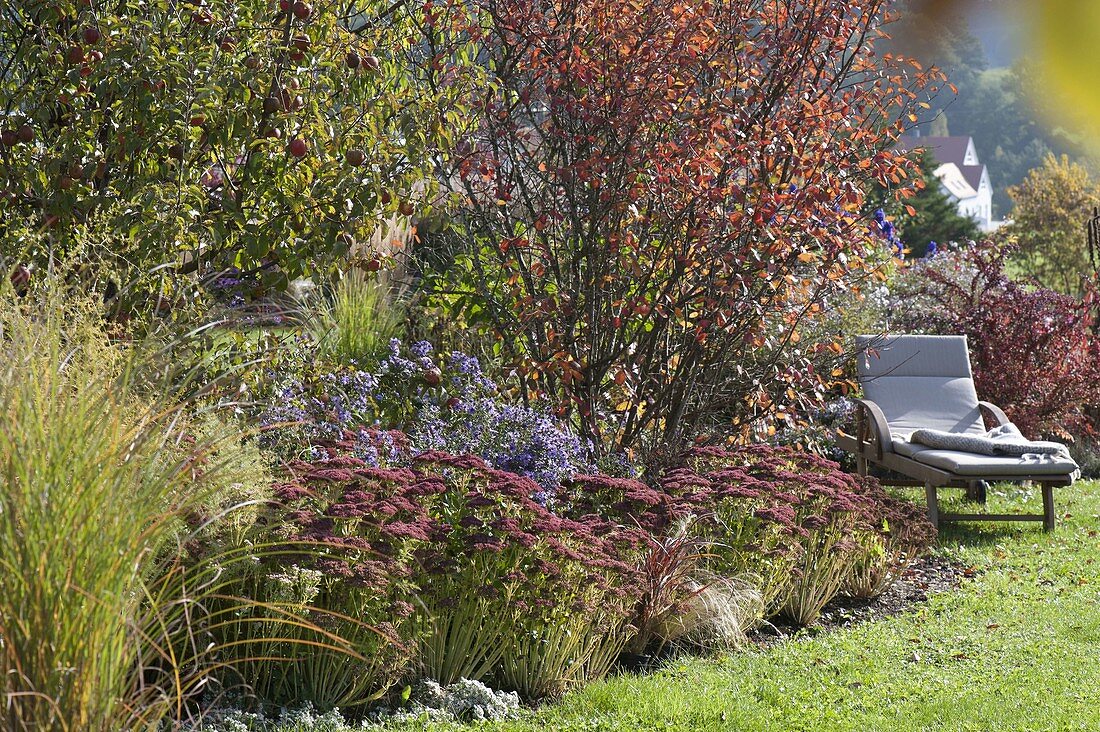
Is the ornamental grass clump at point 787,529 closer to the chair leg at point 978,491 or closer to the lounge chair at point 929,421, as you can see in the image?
the lounge chair at point 929,421

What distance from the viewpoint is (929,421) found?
780cm

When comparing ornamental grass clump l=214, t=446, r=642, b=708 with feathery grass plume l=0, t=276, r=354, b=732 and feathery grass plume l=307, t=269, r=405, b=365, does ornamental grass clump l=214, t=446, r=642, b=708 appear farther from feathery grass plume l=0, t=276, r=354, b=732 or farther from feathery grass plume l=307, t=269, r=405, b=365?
feathery grass plume l=307, t=269, r=405, b=365

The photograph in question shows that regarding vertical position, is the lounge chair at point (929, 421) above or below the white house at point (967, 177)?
below

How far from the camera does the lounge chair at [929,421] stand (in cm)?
646

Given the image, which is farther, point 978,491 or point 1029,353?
point 1029,353

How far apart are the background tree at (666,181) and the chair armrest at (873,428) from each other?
4.96 feet

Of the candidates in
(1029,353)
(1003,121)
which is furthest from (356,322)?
(1003,121)

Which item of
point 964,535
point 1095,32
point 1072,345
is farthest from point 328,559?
point 1095,32

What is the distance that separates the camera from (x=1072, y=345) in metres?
9.09

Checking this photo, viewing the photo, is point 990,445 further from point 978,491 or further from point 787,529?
point 787,529

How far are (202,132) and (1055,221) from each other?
25260mm

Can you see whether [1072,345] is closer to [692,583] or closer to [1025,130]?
[692,583]

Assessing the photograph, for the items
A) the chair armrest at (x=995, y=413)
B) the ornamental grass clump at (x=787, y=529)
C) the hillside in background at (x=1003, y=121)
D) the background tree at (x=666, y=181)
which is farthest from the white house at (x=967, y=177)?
the ornamental grass clump at (x=787, y=529)

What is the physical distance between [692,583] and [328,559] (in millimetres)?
1606
